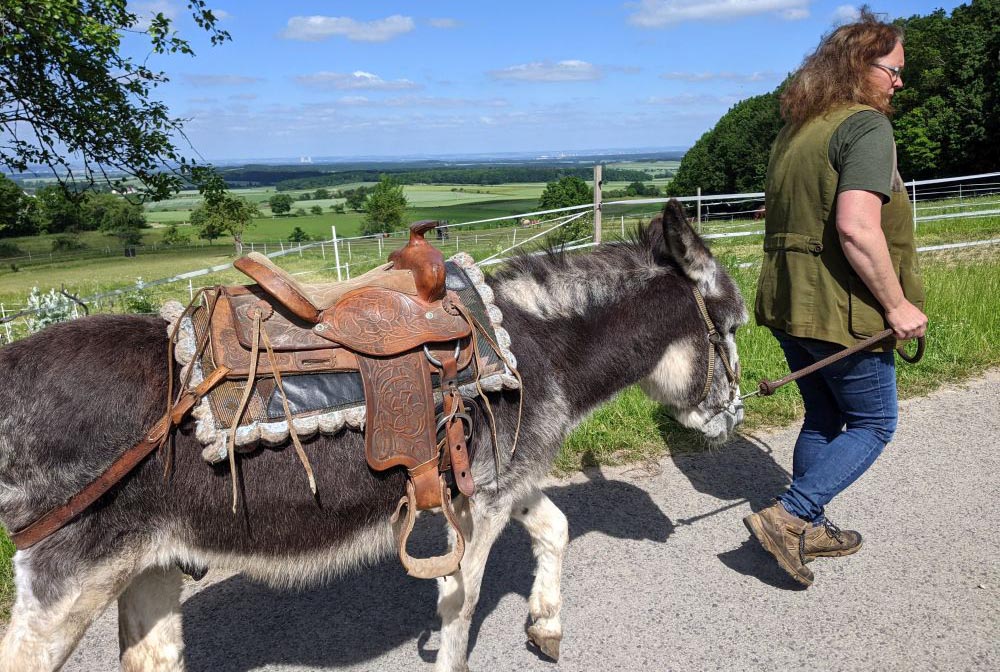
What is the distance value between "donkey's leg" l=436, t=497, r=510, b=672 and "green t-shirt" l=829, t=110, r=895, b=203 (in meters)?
1.96

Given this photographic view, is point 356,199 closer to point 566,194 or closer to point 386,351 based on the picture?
point 566,194

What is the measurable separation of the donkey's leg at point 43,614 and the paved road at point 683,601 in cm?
88

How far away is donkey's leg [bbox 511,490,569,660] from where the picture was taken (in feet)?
9.68

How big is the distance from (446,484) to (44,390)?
1.38m

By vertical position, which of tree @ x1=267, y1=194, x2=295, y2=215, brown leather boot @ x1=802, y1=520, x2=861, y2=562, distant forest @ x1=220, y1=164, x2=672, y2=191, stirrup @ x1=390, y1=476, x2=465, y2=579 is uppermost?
stirrup @ x1=390, y1=476, x2=465, y2=579

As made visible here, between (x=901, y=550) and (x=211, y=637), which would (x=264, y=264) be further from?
(x=901, y=550)

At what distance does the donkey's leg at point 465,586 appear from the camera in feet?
8.92

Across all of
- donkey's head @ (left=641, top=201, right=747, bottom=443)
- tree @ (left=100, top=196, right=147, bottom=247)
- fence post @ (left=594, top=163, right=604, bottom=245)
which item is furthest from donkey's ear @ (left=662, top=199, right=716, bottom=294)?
tree @ (left=100, top=196, right=147, bottom=247)

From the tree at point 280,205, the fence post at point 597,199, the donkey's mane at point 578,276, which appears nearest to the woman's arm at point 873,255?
the donkey's mane at point 578,276

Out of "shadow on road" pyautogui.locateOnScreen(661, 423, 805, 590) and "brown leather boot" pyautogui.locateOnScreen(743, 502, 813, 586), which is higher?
"brown leather boot" pyautogui.locateOnScreen(743, 502, 813, 586)

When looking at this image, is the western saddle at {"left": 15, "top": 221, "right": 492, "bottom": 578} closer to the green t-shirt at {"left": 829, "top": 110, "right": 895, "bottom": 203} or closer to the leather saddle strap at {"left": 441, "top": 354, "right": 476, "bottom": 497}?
the leather saddle strap at {"left": 441, "top": 354, "right": 476, "bottom": 497}

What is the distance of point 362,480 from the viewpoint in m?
2.40

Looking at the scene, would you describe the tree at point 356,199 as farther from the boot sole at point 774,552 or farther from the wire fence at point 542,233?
the boot sole at point 774,552

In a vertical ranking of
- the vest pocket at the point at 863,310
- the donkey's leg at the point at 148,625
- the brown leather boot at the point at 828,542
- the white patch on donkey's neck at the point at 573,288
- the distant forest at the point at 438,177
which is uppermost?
the white patch on donkey's neck at the point at 573,288
